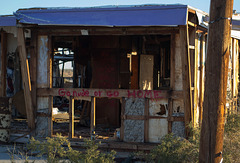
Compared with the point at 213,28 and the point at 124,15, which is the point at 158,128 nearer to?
the point at 124,15

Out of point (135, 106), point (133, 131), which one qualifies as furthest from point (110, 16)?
point (133, 131)

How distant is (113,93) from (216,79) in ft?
15.0

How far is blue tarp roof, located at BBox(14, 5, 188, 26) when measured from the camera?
8.05m

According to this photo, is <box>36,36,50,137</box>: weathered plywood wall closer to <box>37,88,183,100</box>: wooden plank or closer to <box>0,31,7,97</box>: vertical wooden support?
<box>37,88,183,100</box>: wooden plank

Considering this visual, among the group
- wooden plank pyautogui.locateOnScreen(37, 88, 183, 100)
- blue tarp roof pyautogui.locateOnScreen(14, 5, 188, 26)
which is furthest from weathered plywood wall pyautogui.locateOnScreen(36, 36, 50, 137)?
blue tarp roof pyautogui.locateOnScreen(14, 5, 188, 26)

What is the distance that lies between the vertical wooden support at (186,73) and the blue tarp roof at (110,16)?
508 mm

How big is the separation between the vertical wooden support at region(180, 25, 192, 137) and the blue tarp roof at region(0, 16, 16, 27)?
194 inches

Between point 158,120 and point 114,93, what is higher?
point 114,93

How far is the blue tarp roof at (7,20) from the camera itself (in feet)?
31.0

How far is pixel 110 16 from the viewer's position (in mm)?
8461

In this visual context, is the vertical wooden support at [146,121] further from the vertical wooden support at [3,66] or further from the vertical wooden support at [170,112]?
the vertical wooden support at [3,66]

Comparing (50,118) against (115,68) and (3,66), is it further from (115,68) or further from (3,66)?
(115,68)

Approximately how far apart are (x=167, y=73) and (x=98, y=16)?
7552mm

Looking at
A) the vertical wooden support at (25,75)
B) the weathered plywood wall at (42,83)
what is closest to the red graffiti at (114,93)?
the weathered plywood wall at (42,83)
